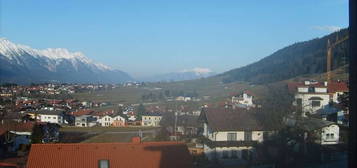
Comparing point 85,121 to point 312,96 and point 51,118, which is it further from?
point 312,96

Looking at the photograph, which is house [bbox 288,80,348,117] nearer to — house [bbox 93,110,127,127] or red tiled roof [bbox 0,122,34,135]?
house [bbox 93,110,127,127]

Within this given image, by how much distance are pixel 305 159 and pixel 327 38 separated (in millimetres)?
4938

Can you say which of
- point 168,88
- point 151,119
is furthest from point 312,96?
point 168,88

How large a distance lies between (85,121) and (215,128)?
435cm

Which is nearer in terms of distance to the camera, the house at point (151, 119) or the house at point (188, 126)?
the house at point (188, 126)

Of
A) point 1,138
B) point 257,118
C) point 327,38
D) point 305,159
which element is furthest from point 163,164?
point 327,38

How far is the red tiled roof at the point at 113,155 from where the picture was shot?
2577 millimetres

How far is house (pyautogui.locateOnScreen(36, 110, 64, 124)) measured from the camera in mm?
7879

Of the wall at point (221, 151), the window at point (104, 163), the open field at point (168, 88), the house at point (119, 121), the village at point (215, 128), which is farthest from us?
the open field at point (168, 88)

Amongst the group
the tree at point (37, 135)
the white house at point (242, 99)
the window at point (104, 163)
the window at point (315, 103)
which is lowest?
the tree at point (37, 135)

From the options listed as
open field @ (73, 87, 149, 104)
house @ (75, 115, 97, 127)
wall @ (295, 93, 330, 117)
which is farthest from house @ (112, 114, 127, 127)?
wall @ (295, 93, 330, 117)

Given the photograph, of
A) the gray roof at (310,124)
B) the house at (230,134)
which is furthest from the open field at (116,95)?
the gray roof at (310,124)

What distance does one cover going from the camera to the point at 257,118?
17.9ft

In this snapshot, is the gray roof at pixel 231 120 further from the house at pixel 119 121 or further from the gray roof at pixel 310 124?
the house at pixel 119 121
